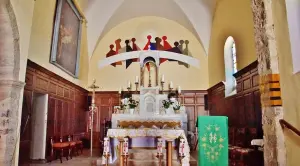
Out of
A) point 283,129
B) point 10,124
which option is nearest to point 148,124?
point 10,124

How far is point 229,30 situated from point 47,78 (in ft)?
20.3

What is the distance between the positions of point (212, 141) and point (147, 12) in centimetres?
866

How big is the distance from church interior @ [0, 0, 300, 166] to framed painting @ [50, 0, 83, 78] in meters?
0.04

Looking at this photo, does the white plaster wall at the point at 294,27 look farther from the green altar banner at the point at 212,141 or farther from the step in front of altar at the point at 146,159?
the step in front of altar at the point at 146,159

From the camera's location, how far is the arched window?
9.16 metres

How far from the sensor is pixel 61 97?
28.8 feet

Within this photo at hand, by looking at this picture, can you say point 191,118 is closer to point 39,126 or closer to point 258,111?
point 258,111

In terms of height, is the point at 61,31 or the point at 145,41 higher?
the point at 145,41

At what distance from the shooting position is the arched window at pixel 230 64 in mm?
9164

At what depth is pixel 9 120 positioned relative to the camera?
4820mm

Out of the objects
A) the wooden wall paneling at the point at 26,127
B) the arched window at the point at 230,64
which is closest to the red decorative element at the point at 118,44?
the arched window at the point at 230,64

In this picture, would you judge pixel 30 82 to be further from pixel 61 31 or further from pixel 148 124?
pixel 148 124

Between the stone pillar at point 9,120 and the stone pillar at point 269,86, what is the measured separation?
4.52 meters

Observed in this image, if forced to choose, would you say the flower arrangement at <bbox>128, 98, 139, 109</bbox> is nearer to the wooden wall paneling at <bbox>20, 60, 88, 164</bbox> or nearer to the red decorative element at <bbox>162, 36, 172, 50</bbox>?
the wooden wall paneling at <bbox>20, 60, 88, 164</bbox>
